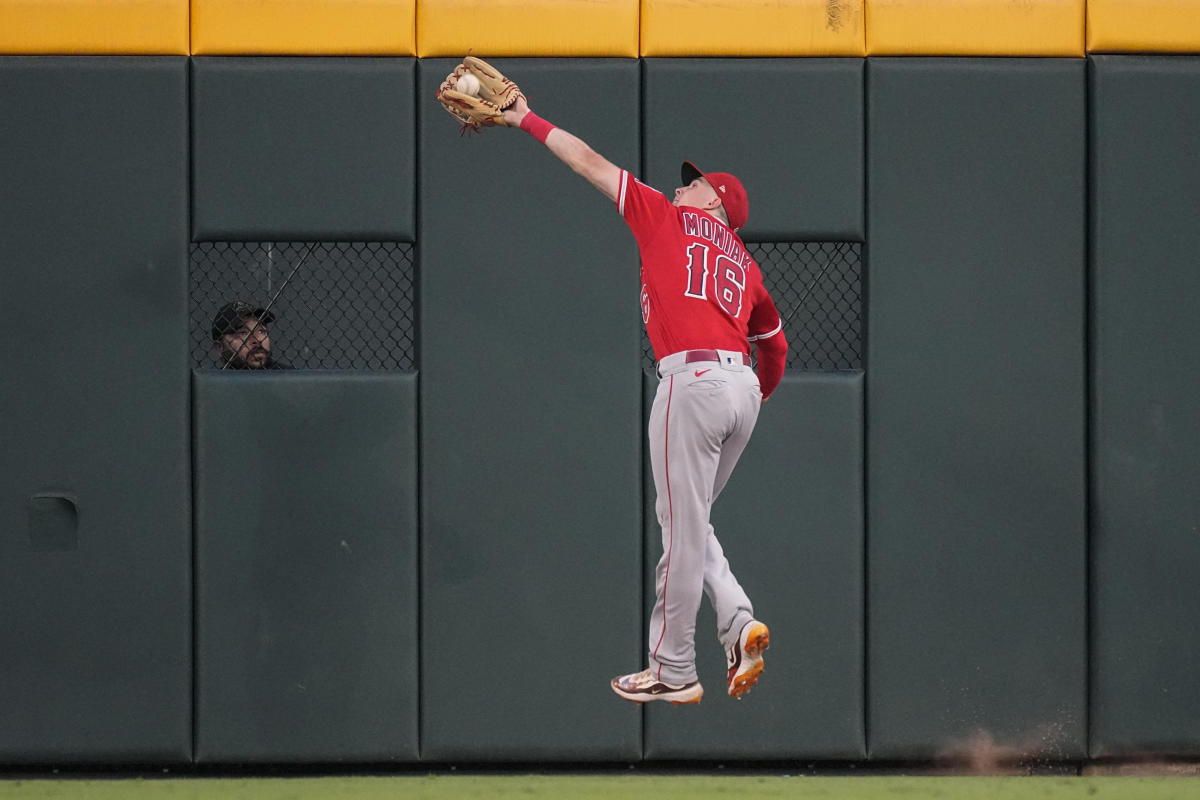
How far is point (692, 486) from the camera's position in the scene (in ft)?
12.8

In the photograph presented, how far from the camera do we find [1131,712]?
13.5 feet

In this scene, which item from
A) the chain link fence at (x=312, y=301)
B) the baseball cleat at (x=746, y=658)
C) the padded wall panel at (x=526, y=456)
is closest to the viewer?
the baseball cleat at (x=746, y=658)

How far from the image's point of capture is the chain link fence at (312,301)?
420cm

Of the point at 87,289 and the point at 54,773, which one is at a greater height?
the point at 87,289

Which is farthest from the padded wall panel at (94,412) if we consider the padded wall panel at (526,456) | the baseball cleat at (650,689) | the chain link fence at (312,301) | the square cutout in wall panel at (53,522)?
the baseball cleat at (650,689)

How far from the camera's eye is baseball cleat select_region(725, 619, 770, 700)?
3959 mm

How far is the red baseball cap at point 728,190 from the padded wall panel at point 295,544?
3.93 ft

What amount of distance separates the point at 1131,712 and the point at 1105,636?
0.28 meters

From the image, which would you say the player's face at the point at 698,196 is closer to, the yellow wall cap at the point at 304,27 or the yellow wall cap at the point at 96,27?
the yellow wall cap at the point at 304,27

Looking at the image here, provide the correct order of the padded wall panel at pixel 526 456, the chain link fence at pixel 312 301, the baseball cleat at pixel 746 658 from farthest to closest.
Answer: the chain link fence at pixel 312 301 → the padded wall panel at pixel 526 456 → the baseball cleat at pixel 746 658

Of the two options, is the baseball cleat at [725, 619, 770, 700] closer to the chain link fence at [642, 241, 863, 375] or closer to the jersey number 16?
the chain link fence at [642, 241, 863, 375]

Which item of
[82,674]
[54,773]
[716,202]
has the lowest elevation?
[54,773]

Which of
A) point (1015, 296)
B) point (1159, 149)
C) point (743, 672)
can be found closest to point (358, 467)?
point (743, 672)

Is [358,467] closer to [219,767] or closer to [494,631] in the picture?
[494,631]
